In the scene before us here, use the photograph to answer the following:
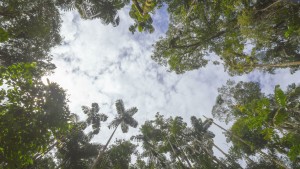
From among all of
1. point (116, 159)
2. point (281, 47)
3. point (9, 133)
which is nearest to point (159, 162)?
point (116, 159)

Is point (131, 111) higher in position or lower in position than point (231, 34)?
higher

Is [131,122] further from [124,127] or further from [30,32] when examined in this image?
[30,32]

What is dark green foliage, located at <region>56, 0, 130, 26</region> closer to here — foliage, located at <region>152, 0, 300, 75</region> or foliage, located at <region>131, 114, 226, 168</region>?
foliage, located at <region>152, 0, 300, 75</region>

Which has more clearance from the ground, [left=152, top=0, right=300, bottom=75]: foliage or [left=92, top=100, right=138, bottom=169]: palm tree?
[left=92, top=100, right=138, bottom=169]: palm tree

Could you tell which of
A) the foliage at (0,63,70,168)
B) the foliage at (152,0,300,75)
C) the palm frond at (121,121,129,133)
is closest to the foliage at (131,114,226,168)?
the palm frond at (121,121,129,133)

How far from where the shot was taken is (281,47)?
61.3 ft

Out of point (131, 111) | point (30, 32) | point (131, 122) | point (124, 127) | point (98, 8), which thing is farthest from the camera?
point (131, 111)

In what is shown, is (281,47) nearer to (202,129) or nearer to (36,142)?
(202,129)

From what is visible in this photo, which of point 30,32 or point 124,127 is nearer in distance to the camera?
point 30,32

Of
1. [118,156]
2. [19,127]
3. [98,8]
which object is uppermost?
[98,8]

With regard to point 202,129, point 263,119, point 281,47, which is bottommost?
point 263,119

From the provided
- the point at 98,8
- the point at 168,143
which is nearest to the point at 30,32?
the point at 98,8

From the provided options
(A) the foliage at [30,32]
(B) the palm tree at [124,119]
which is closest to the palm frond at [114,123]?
(B) the palm tree at [124,119]

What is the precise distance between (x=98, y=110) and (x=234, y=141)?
17.3 m
